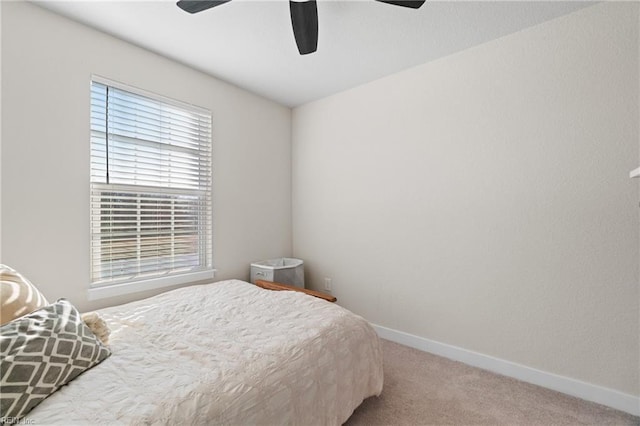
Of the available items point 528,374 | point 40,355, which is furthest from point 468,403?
point 40,355

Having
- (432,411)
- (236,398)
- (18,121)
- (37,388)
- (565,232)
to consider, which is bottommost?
(432,411)

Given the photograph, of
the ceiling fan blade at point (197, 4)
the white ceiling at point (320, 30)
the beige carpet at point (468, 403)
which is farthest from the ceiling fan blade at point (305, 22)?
the beige carpet at point (468, 403)

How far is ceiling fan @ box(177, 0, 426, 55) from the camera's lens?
1524 millimetres

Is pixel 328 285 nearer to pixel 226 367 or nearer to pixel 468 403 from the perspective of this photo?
pixel 468 403

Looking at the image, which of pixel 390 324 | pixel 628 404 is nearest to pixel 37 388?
pixel 390 324

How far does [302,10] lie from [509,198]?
1.87 m

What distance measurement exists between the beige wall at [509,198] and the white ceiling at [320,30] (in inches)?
8.0

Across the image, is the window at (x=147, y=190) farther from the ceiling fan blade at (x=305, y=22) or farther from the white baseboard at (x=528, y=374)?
the white baseboard at (x=528, y=374)

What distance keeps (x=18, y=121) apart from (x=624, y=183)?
3.66m

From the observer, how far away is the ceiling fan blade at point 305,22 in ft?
5.07

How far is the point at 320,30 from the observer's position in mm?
1985

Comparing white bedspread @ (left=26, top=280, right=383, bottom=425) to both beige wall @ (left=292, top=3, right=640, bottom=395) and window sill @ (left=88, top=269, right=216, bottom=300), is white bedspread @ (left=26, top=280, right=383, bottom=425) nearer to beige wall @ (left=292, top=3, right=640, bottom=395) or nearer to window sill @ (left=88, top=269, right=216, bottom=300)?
window sill @ (left=88, top=269, right=216, bottom=300)

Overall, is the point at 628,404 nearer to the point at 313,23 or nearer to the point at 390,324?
the point at 390,324

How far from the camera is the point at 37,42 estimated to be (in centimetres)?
177
